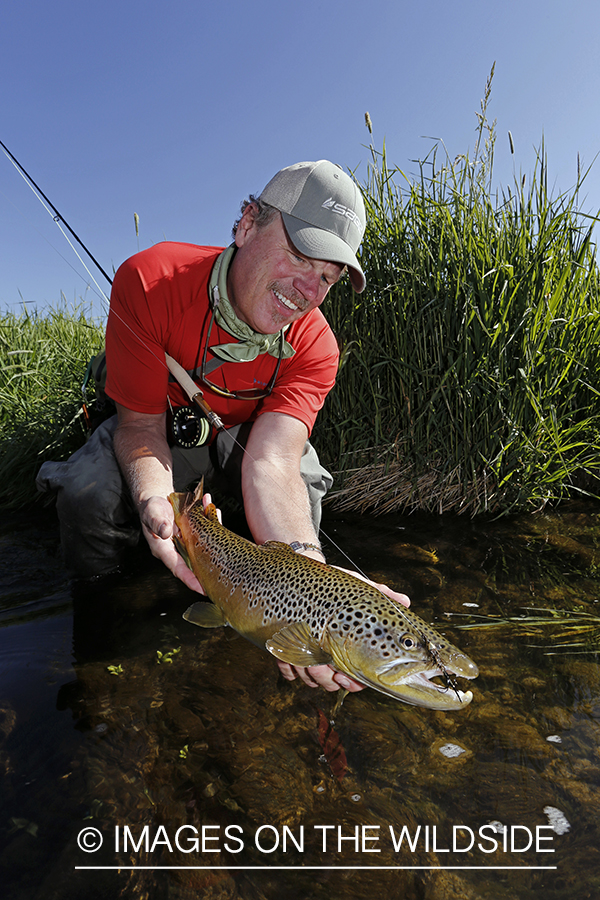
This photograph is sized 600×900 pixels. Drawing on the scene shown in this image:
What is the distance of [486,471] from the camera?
4.47 metres

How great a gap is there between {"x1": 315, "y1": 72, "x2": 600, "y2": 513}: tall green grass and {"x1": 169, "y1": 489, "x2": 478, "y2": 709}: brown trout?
2465 mm

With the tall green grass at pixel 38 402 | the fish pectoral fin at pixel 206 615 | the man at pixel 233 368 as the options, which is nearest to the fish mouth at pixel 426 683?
the fish pectoral fin at pixel 206 615

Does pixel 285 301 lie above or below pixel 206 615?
above

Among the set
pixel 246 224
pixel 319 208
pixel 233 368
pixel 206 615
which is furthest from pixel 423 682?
pixel 246 224

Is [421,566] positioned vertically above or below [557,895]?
below

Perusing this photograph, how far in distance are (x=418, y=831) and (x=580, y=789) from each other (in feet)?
2.12

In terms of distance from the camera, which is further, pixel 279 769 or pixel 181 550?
pixel 181 550

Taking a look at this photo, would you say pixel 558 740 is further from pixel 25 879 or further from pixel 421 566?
pixel 25 879

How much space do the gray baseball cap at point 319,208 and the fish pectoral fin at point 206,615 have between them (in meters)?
1.95

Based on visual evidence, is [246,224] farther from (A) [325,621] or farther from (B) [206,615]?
(A) [325,621]

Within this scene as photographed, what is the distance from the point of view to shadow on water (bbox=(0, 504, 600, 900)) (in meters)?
1.76

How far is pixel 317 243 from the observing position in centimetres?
300

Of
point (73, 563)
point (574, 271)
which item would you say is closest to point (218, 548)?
point (73, 563)

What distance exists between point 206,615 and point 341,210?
239 cm
